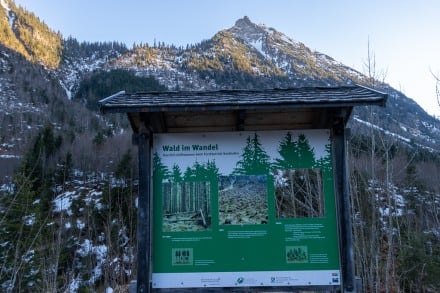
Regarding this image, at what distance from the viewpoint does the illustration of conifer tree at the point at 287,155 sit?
3996mm

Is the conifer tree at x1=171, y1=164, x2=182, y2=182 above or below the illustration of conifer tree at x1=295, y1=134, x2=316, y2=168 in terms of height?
below

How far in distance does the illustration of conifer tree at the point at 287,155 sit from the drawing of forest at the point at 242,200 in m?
0.23

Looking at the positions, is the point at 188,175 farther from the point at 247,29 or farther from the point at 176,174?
the point at 247,29

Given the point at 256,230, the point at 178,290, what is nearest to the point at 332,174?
the point at 256,230

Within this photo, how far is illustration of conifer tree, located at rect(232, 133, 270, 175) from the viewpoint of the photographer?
13.1 ft

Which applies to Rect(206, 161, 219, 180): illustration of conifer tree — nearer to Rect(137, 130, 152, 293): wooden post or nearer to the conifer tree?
the conifer tree

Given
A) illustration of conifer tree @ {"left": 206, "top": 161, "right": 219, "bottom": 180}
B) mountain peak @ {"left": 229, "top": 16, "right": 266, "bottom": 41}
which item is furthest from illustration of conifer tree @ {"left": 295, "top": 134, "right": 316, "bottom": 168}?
mountain peak @ {"left": 229, "top": 16, "right": 266, "bottom": 41}

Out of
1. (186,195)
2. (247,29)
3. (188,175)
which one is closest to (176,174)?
(188,175)

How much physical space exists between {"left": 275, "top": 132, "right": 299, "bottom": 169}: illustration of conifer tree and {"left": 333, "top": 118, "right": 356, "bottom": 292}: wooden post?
0.41 m

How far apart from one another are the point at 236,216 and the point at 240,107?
3.52 ft

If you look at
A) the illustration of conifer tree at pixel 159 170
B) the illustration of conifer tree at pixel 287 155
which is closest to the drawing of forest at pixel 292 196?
the illustration of conifer tree at pixel 287 155

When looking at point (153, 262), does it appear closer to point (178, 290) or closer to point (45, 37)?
point (178, 290)

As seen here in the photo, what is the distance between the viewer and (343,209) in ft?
12.6

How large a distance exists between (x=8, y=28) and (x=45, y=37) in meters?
15.0
